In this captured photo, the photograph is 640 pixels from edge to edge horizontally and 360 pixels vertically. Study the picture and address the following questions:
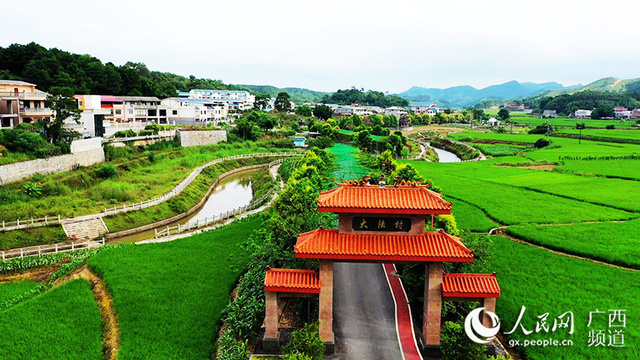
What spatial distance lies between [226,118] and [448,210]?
74874 millimetres

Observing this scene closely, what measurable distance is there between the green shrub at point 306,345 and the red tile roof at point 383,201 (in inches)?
138

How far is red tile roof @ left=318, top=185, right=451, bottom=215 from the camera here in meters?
12.3

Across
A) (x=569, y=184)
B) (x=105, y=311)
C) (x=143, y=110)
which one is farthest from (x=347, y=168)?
(x=143, y=110)

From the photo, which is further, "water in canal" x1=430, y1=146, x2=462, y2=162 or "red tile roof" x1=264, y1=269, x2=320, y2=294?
"water in canal" x1=430, y1=146, x2=462, y2=162

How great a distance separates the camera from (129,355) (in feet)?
42.6

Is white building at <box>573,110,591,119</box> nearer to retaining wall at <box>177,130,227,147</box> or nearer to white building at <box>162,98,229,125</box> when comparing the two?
white building at <box>162,98,229,125</box>

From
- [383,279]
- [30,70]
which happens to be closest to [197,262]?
[383,279]

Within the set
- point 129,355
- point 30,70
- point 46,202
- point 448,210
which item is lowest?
point 129,355

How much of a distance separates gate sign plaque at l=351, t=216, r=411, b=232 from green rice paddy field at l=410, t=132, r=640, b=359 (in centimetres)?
548

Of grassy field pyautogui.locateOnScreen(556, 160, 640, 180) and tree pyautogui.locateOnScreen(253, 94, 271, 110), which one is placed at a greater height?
tree pyautogui.locateOnScreen(253, 94, 271, 110)

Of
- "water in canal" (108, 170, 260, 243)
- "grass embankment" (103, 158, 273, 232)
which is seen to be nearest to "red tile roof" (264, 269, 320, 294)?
"water in canal" (108, 170, 260, 243)

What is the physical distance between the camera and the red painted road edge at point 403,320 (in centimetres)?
1235

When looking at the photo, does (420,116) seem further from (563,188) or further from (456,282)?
(456,282)

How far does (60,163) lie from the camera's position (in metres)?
34.4
